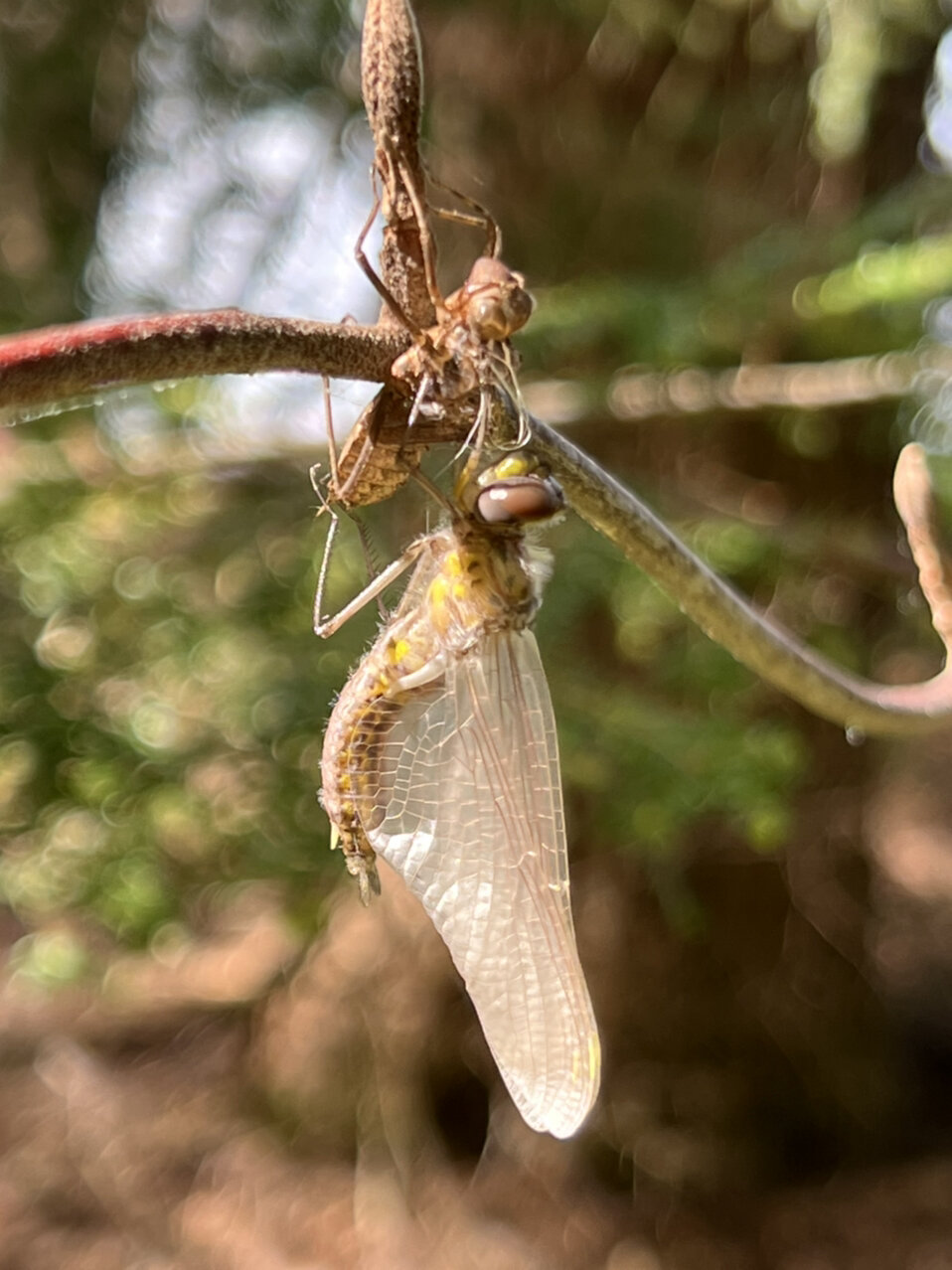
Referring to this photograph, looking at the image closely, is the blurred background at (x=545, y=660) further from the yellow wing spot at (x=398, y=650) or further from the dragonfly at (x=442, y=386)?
the dragonfly at (x=442, y=386)

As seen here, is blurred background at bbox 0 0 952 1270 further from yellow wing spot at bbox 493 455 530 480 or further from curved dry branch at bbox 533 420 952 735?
curved dry branch at bbox 533 420 952 735

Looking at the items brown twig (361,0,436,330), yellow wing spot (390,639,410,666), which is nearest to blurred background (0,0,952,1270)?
yellow wing spot (390,639,410,666)

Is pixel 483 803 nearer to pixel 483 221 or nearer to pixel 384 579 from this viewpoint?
pixel 384 579

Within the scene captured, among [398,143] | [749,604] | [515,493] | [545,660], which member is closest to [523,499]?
[515,493]

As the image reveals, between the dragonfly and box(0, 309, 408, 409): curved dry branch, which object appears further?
the dragonfly

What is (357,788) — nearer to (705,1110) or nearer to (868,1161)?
(705,1110)

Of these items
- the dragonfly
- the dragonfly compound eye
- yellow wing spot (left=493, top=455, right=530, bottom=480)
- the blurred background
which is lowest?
the blurred background

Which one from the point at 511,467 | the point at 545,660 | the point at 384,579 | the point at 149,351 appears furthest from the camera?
the point at 545,660
